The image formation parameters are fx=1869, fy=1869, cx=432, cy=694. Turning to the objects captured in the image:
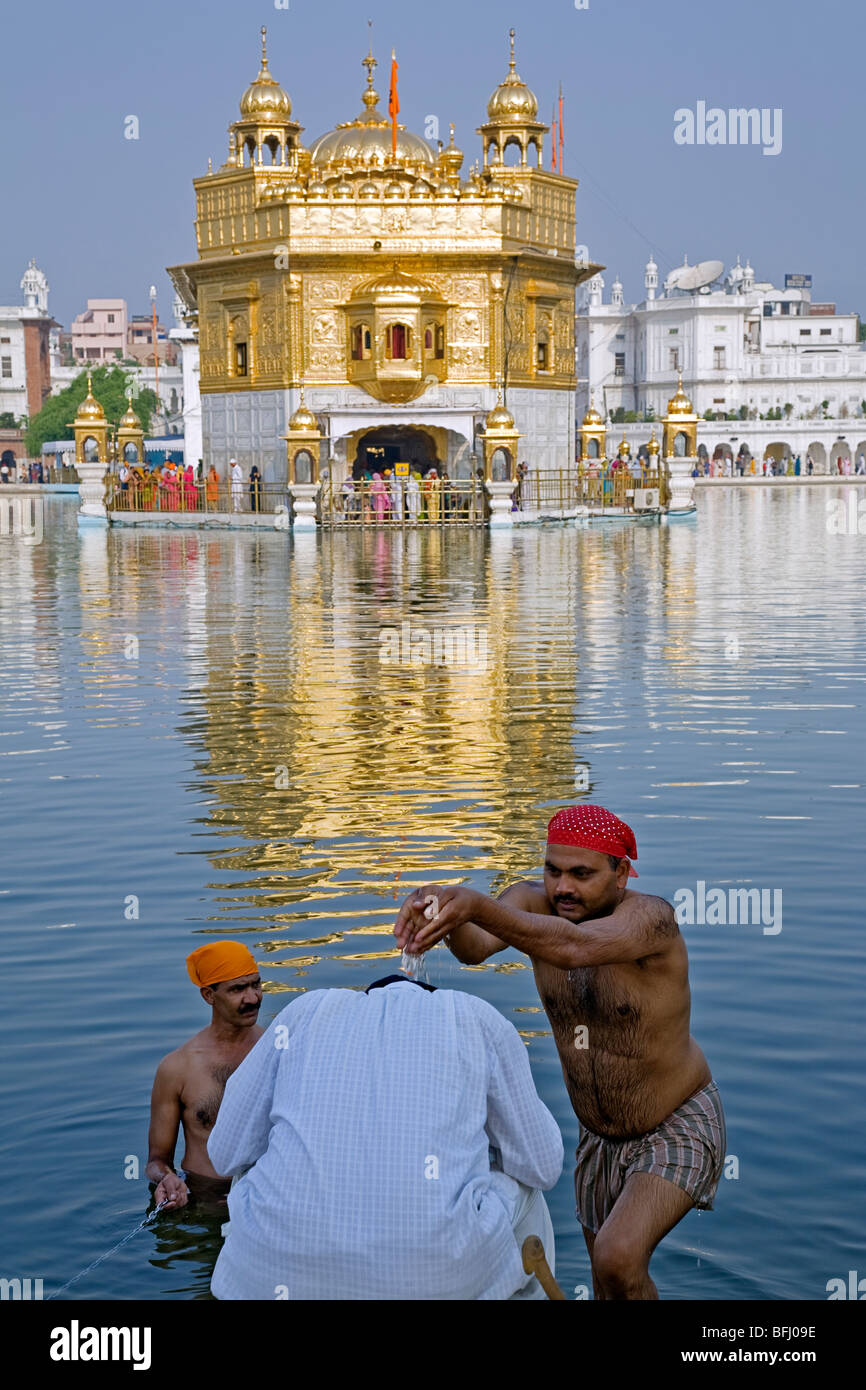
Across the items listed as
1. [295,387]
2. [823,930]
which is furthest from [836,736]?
[295,387]

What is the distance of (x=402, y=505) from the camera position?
1620 inches

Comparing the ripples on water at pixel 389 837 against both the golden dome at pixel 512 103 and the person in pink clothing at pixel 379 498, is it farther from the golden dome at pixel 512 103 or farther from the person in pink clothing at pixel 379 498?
the golden dome at pixel 512 103

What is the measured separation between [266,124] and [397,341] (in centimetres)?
838

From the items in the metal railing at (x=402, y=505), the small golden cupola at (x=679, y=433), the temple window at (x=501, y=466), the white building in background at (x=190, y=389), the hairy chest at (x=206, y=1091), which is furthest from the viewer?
the white building in background at (x=190, y=389)

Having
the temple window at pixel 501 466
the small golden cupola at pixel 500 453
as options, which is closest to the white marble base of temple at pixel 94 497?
the small golden cupola at pixel 500 453

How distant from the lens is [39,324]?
11538cm

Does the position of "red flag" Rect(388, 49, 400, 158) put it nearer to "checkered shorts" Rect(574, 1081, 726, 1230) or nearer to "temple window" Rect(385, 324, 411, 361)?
"temple window" Rect(385, 324, 411, 361)

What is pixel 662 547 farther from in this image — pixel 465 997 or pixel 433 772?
pixel 465 997

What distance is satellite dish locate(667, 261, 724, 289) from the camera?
101 metres

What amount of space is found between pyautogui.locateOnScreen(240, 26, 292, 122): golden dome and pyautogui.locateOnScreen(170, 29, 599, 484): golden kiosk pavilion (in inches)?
2.1

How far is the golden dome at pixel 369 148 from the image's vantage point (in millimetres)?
48312

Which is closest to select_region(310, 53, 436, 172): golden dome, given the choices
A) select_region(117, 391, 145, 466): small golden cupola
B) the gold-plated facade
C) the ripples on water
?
the gold-plated facade

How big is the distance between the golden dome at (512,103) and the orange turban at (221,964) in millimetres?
47439

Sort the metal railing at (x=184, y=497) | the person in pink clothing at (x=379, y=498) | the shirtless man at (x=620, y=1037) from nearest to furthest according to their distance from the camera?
1. the shirtless man at (x=620, y=1037)
2. the person in pink clothing at (x=379, y=498)
3. the metal railing at (x=184, y=497)
